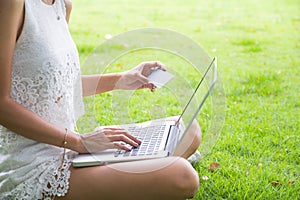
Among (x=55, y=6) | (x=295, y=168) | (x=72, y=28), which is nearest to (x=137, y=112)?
(x=295, y=168)

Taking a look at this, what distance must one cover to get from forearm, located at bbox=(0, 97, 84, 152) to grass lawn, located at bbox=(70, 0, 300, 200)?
0.63 meters

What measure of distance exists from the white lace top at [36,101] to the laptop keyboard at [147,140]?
0.20 meters

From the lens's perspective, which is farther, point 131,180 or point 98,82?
point 98,82

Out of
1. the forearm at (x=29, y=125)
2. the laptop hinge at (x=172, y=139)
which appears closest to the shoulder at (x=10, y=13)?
the forearm at (x=29, y=125)

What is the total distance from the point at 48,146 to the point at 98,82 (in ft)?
1.28

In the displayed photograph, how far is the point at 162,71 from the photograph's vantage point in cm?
182

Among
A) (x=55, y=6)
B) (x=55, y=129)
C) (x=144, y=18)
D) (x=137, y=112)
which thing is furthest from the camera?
(x=144, y=18)

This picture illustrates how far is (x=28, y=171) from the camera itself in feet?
5.13

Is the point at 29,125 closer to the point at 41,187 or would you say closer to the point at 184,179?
the point at 41,187

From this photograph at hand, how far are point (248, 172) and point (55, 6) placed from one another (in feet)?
3.66

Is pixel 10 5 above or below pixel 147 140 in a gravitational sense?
above

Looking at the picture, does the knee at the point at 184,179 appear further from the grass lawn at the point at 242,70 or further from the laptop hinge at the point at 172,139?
the grass lawn at the point at 242,70

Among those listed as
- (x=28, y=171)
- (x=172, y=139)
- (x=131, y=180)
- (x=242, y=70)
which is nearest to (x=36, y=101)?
(x=28, y=171)

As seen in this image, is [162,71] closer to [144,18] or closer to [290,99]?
[290,99]
